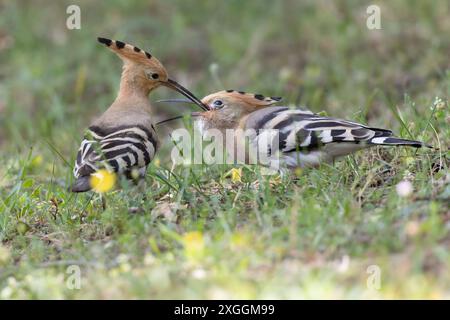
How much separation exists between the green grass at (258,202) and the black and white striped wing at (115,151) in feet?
0.44

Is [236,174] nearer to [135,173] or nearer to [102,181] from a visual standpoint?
[135,173]

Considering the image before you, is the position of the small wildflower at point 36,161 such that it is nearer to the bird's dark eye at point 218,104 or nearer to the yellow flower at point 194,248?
the bird's dark eye at point 218,104

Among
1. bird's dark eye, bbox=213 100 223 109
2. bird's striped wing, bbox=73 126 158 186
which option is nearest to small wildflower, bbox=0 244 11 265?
bird's striped wing, bbox=73 126 158 186

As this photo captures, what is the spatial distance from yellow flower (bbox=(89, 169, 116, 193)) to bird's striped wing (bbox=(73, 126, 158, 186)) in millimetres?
132

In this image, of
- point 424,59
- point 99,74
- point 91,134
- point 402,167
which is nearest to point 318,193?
point 402,167

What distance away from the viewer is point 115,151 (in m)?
4.66

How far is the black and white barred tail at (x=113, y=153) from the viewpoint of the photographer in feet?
14.9

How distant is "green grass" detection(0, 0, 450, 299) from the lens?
11.6ft

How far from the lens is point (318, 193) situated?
4430 mm

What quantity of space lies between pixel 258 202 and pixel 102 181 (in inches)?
30.8

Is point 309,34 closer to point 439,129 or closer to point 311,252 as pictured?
point 439,129

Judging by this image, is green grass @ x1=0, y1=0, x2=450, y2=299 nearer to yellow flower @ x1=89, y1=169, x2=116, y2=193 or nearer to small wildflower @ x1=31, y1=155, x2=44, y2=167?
small wildflower @ x1=31, y1=155, x2=44, y2=167
